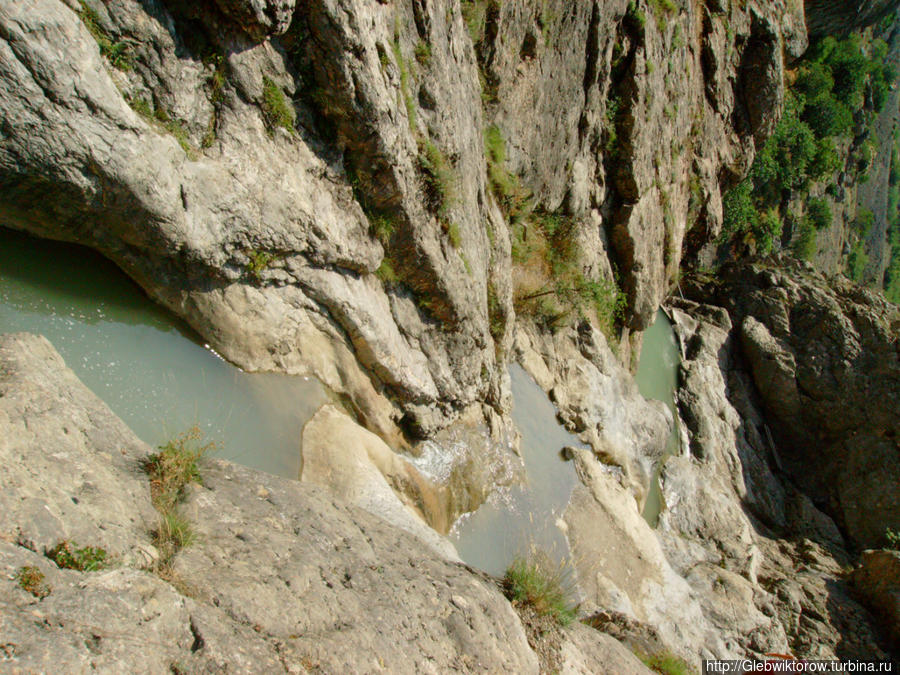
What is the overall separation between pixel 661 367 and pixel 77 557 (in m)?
15.1

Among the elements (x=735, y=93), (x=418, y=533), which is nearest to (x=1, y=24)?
(x=418, y=533)

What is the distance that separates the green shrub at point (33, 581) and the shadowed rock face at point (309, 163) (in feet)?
9.88

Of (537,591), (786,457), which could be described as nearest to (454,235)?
(537,591)

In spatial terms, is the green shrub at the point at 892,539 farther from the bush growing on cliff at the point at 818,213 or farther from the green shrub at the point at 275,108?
the bush growing on cliff at the point at 818,213

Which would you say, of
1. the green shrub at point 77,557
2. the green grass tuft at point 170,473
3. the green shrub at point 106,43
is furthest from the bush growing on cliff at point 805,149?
the green shrub at point 77,557

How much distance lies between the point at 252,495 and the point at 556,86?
8.99 metres

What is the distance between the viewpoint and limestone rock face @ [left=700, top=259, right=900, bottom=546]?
14.4 metres

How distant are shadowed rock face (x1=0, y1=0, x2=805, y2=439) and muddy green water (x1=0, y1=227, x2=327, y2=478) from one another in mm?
179

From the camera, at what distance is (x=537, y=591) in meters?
4.55

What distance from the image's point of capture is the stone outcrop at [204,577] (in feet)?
7.61

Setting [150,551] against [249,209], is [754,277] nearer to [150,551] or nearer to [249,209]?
[249,209]

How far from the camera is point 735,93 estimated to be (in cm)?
1805

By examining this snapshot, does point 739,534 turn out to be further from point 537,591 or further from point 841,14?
point 841,14

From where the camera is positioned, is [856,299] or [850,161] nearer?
[856,299]
